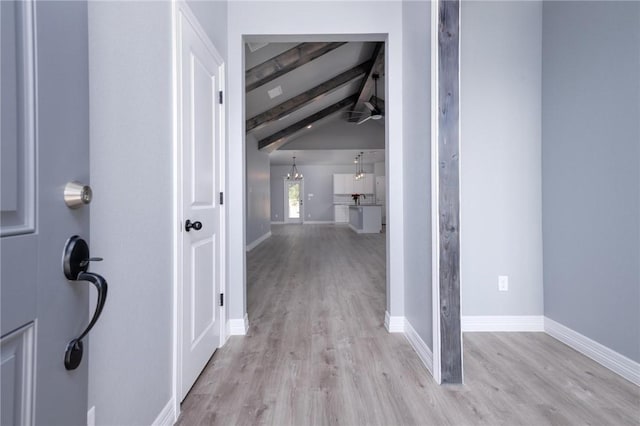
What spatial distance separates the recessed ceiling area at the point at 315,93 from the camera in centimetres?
466

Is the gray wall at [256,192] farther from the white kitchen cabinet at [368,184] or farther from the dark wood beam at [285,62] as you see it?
the white kitchen cabinet at [368,184]

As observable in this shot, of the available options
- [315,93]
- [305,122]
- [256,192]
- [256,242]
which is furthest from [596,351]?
[305,122]

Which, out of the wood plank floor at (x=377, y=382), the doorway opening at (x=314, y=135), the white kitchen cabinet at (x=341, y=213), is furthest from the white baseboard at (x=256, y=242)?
the white kitchen cabinet at (x=341, y=213)

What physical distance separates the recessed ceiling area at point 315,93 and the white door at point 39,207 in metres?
2.54

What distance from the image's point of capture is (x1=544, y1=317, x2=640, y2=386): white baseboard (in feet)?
6.14

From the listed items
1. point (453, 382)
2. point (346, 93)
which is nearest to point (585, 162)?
point (453, 382)

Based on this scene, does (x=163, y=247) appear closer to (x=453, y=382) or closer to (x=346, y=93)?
(x=453, y=382)

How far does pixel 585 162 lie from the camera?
2.18m

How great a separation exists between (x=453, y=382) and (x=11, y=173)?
6.77ft

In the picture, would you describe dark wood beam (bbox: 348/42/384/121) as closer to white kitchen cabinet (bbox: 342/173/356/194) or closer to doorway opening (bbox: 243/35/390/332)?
doorway opening (bbox: 243/35/390/332)

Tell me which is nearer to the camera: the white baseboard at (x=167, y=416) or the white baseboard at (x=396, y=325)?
the white baseboard at (x=167, y=416)

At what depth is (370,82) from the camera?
702 centimetres

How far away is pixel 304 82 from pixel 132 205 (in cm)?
548

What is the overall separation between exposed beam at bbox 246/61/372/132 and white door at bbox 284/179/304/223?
8062 millimetres
